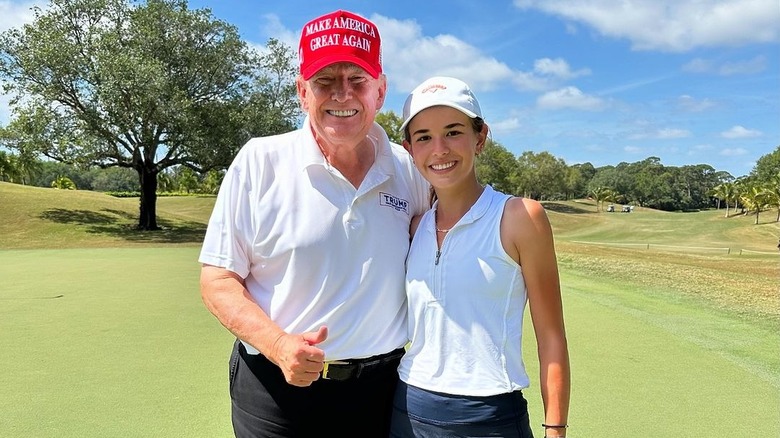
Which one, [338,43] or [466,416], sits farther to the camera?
[338,43]

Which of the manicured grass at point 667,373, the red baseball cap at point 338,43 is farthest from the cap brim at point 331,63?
the manicured grass at point 667,373

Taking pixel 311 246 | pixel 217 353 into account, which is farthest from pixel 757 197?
pixel 311 246

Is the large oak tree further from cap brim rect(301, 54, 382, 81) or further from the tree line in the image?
cap brim rect(301, 54, 382, 81)

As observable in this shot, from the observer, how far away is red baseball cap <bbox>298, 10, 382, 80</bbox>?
2002 mm

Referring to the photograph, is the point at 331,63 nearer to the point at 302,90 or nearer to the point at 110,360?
the point at 302,90

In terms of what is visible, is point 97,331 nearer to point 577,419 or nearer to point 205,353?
point 205,353

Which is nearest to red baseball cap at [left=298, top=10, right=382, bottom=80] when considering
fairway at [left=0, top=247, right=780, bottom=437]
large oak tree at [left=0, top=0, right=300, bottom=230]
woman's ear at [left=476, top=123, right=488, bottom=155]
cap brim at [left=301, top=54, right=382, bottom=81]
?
cap brim at [left=301, top=54, right=382, bottom=81]

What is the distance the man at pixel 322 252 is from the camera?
1977mm

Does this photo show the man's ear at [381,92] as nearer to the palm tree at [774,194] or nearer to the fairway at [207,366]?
the fairway at [207,366]

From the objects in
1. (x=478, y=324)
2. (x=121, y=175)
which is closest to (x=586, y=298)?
(x=478, y=324)

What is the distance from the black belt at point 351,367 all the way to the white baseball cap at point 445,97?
85 centimetres

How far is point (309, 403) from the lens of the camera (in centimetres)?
204

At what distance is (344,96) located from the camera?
204 centimetres

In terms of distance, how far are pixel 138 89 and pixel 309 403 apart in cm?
1956
